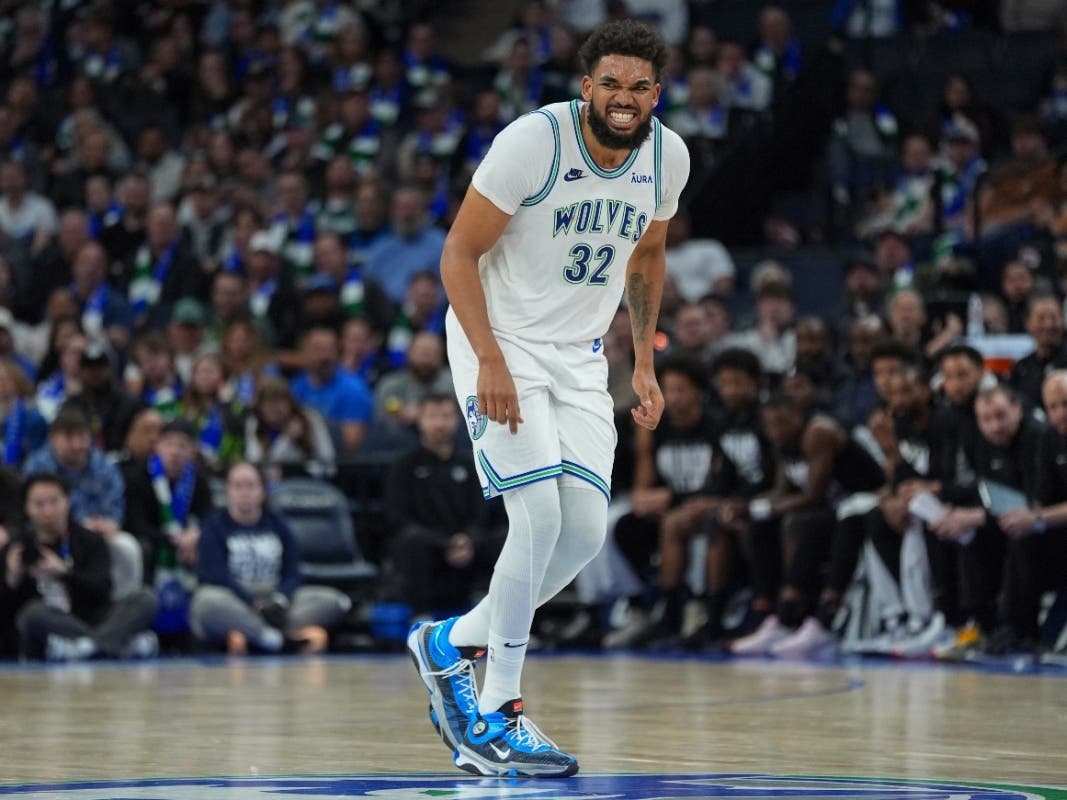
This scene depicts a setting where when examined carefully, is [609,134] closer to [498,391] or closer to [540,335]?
[540,335]

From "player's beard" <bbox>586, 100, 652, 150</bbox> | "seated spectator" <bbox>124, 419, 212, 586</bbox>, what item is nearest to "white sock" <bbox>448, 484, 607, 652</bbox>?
"player's beard" <bbox>586, 100, 652, 150</bbox>

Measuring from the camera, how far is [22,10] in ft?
67.5

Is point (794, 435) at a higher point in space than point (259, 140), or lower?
lower

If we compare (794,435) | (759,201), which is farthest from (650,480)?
(759,201)

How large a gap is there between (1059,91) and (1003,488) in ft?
16.4

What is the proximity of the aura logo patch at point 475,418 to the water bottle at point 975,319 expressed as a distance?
665 centimetres

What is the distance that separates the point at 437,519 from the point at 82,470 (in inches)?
83.6

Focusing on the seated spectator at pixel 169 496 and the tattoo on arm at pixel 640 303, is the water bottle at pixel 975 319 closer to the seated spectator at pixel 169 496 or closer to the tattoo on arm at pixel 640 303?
the seated spectator at pixel 169 496

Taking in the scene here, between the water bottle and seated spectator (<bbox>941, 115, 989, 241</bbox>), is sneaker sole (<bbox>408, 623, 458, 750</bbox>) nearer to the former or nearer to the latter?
the water bottle

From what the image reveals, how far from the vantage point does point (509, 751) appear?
17.2ft

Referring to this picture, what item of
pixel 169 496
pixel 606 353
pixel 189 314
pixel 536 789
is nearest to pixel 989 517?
pixel 606 353

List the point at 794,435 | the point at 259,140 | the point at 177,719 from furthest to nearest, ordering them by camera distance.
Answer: the point at 259,140, the point at 794,435, the point at 177,719

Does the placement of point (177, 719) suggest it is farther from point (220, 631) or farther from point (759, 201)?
point (759, 201)

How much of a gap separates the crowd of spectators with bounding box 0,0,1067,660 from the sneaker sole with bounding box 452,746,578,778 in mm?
5299
